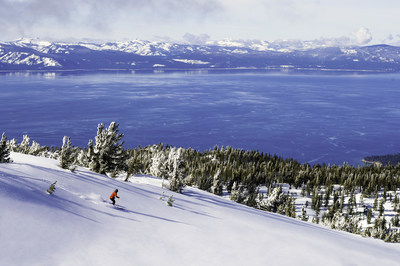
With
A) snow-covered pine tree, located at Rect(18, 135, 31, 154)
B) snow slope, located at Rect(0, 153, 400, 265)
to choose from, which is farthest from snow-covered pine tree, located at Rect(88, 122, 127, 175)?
snow-covered pine tree, located at Rect(18, 135, 31, 154)

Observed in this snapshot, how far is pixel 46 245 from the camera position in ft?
46.0

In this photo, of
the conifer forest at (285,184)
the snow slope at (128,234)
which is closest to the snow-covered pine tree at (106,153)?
the conifer forest at (285,184)

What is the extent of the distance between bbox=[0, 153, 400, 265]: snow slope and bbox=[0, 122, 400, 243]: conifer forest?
20.8m

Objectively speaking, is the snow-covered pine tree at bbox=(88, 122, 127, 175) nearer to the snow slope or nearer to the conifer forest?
the conifer forest

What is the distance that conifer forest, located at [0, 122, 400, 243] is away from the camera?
60.9 metres

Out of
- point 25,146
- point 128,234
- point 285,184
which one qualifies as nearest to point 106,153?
point 128,234

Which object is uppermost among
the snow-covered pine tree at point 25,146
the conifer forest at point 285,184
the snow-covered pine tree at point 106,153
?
the snow-covered pine tree at point 106,153

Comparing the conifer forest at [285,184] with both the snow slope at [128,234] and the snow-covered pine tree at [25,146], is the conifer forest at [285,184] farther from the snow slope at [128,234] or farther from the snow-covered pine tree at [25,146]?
the snow slope at [128,234]

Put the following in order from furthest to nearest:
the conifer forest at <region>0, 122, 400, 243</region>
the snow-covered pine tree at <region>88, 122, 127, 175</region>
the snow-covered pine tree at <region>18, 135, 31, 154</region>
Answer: the snow-covered pine tree at <region>18, 135, 31, 154</region>, the conifer forest at <region>0, 122, 400, 243</region>, the snow-covered pine tree at <region>88, 122, 127, 175</region>

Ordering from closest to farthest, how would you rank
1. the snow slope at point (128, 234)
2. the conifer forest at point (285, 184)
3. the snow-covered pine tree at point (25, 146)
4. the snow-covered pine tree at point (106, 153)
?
the snow slope at point (128, 234) → the snow-covered pine tree at point (106, 153) → the conifer forest at point (285, 184) → the snow-covered pine tree at point (25, 146)

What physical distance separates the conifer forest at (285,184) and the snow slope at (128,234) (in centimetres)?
2083

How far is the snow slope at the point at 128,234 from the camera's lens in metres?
14.2

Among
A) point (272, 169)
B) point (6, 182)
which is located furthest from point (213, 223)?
point (272, 169)

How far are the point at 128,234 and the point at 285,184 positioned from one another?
122840 millimetres
